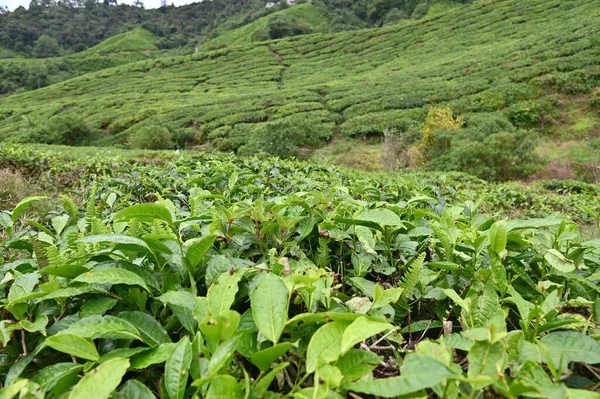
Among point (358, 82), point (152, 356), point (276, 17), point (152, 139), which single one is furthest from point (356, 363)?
point (276, 17)

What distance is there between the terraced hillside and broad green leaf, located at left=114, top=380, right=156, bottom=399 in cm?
1428

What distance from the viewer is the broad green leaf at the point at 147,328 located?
0.72 m

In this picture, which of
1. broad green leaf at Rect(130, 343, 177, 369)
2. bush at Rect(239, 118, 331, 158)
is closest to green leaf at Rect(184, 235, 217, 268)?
broad green leaf at Rect(130, 343, 177, 369)

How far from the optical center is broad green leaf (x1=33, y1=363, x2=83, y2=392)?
630mm

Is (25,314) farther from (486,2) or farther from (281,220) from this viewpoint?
(486,2)

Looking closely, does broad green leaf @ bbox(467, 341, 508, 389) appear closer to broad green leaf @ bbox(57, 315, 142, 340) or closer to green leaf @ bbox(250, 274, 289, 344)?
green leaf @ bbox(250, 274, 289, 344)

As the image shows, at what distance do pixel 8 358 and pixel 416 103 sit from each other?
77.6 ft

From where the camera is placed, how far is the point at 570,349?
2.11 ft

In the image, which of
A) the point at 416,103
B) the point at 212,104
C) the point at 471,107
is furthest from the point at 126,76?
the point at 471,107

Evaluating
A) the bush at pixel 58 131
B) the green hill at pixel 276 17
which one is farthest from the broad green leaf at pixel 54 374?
the green hill at pixel 276 17

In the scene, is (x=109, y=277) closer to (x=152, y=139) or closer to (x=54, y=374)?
(x=54, y=374)

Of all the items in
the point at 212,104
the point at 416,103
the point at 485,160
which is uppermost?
the point at 212,104

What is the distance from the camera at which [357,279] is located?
3.12 feet

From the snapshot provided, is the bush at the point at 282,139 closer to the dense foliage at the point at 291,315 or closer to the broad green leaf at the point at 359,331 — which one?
the dense foliage at the point at 291,315
